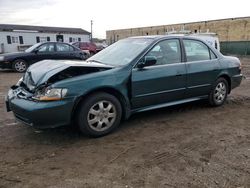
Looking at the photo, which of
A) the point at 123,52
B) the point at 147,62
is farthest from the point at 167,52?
the point at 123,52

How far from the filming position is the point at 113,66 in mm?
4406

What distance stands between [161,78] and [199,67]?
3.41ft

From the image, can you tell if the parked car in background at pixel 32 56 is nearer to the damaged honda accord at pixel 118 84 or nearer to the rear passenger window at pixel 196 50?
the damaged honda accord at pixel 118 84

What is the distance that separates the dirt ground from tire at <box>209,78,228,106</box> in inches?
26.3

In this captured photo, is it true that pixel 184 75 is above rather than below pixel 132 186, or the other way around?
above

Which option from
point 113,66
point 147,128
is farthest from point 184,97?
point 113,66

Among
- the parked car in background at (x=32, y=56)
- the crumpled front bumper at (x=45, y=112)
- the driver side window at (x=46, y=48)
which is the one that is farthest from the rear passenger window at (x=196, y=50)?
the driver side window at (x=46, y=48)

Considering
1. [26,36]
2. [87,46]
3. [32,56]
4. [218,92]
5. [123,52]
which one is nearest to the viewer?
[123,52]

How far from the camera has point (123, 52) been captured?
15.9 ft

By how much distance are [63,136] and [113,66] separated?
1379 mm

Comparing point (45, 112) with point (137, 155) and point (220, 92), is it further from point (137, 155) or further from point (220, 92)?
point (220, 92)

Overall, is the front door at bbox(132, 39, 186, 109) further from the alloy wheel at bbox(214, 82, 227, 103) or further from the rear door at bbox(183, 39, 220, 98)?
the alloy wheel at bbox(214, 82, 227, 103)

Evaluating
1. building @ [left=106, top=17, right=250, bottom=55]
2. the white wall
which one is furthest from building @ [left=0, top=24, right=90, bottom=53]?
building @ [left=106, top=17, right=250, bottom=55]

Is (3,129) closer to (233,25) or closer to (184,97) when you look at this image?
(184,97)
